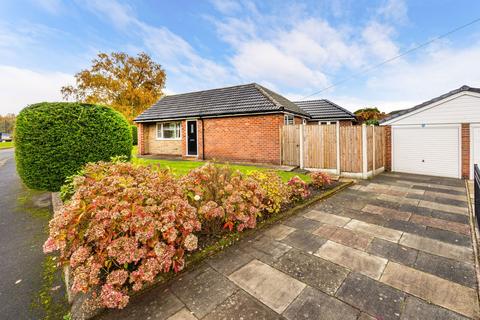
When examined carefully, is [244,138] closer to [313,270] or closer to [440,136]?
[440,136]

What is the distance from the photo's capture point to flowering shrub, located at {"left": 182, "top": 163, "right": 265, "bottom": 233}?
3.57 metres

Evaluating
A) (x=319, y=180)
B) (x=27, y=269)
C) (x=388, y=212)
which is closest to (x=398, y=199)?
(x=388, y=212)

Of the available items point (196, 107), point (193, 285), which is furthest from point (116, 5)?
point (193, 285)

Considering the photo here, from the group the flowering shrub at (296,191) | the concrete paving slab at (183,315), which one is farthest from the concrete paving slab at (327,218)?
the concrete paving slab at (183,315)

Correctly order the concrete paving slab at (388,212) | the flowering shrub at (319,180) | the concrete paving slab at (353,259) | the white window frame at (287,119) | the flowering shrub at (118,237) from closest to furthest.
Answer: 1. the flowering shrub at (118,237)
2. the concrete paving slab at (353,259)
3. the concrete paving slab at (388,212)
4. the flowering shrub at (319,180)
5. the white window frame at (287,119)

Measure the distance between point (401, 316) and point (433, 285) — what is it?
861mm

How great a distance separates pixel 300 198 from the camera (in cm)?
570

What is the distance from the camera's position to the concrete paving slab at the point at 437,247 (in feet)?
10.4

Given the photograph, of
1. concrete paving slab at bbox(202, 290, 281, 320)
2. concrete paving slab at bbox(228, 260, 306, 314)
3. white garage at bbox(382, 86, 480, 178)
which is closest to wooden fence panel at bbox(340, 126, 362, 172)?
white garage at bbox(382, 86, 480, 178)

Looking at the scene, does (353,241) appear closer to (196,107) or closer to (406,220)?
(406,220)

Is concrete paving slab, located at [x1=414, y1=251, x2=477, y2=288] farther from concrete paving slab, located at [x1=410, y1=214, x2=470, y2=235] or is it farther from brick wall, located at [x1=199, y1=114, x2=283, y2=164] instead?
brick wall, located at [x1=199, y1=114, x2=283, y2=164]

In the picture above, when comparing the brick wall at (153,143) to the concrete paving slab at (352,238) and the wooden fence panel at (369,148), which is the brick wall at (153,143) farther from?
the concrete paving slab at (352,238)

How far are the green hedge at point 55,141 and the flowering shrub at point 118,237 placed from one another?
14.6 feet

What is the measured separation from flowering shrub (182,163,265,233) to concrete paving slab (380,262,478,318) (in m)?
2.06
